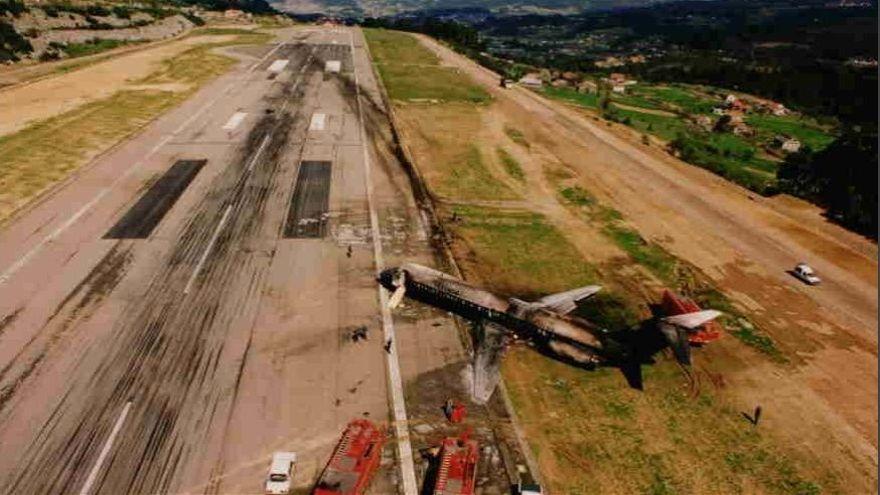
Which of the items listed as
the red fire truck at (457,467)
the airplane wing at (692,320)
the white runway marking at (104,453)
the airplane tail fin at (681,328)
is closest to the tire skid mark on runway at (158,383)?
the white runway marking at (104,453)

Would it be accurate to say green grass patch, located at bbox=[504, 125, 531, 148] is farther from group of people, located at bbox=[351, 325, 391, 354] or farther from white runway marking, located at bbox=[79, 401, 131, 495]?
white runway marking, located at bbox=[79, 401, 131, 495]

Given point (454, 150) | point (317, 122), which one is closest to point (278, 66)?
point (317, 122)

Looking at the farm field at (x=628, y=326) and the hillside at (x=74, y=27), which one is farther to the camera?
the hillside at (x=74, y=27)

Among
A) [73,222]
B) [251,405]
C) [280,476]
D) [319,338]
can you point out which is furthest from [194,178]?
[280,476]

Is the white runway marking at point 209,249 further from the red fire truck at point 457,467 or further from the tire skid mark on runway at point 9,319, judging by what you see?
the red fire truck at point 457,467

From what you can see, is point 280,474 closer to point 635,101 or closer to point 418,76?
point 418,76

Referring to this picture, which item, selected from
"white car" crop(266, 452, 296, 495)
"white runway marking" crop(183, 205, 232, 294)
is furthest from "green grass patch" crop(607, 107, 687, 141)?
"white car" crop(266, 452, 296, 495)

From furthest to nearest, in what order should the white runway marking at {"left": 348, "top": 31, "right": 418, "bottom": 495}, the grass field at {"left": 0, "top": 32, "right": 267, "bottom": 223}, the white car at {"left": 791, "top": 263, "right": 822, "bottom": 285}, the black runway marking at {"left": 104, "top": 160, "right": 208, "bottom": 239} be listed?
1. the grass field at {"left": 0, "top": 32, "right": 267, "bottom": 223}
2. the black runway marking at {"left": 104, "top": 160, "right": 208, "bottom": 239}
3. the white car at {"left": 791, "top": 263, "right": 822, "bottom": 285}
4. the white runway marking at {"left": 348, "top": 31, "right": 418, "bottom": 495}
